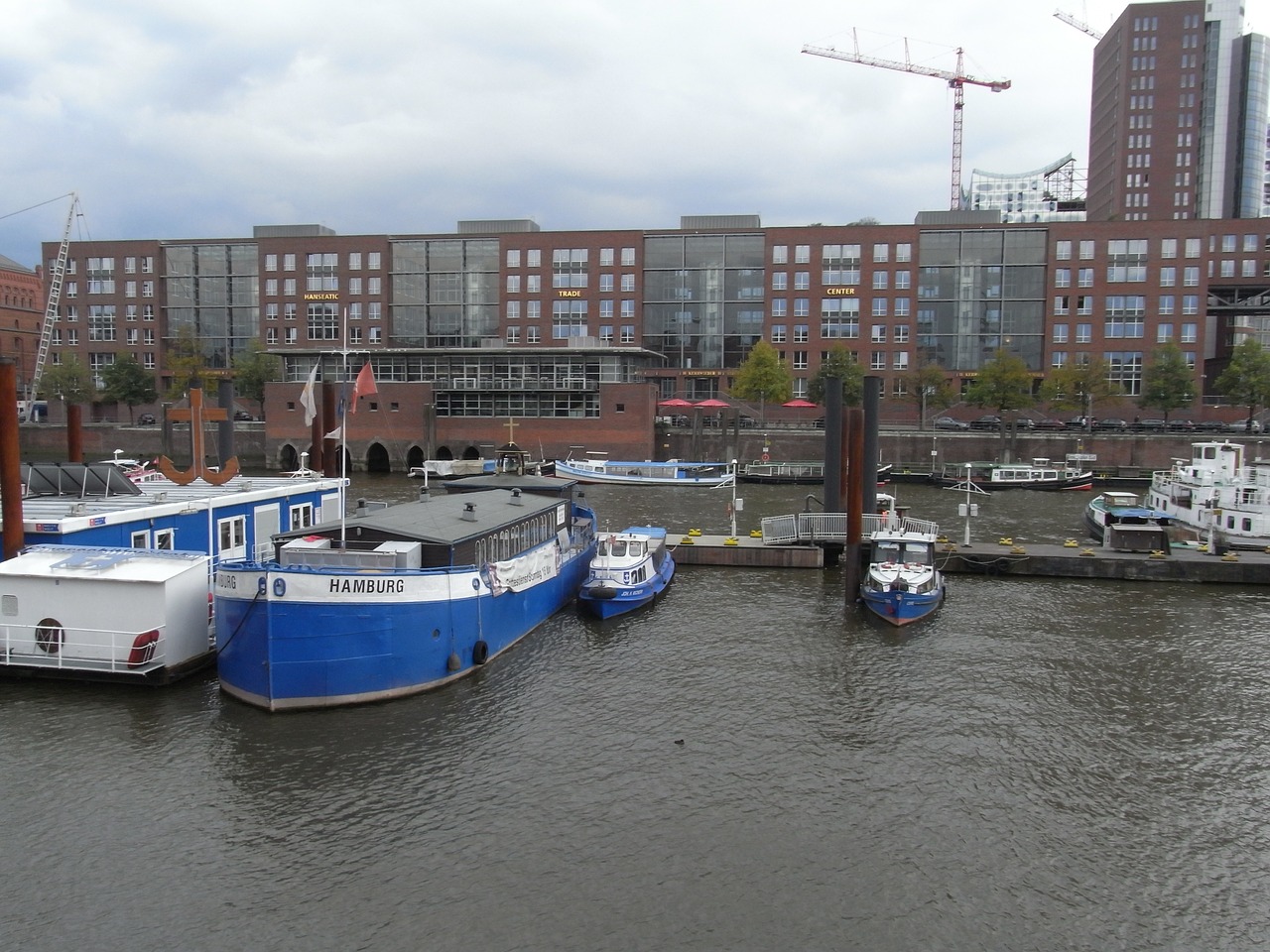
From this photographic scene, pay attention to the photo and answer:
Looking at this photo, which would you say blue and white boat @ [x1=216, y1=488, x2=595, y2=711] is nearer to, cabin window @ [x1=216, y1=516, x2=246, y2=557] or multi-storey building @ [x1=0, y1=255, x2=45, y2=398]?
cabin window @ [x1=216, y1=516, x2=246, y2=557]

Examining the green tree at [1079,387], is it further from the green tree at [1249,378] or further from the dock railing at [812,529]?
the dock railing at [812,529]

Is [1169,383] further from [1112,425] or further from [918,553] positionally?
[918,553]

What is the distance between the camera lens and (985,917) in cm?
1563

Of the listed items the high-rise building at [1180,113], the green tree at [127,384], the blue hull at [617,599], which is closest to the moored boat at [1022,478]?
the blue hull at [617,599]

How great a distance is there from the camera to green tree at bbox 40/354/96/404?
113m

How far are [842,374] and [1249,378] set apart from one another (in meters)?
41.5

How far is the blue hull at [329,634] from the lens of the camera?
21922mm

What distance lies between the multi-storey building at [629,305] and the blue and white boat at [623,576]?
182 ft

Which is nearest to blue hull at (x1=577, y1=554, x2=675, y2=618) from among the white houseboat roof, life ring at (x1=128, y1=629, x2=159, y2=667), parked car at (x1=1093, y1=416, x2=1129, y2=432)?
the white houseboat roof

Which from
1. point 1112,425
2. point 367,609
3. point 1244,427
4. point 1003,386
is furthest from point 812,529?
point 1244,427

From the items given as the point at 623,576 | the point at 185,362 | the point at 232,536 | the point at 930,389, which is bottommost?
the point at 623,576

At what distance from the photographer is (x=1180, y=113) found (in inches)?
6491

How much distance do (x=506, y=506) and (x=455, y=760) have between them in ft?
42.8

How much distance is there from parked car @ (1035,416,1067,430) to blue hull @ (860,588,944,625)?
75.5 m
